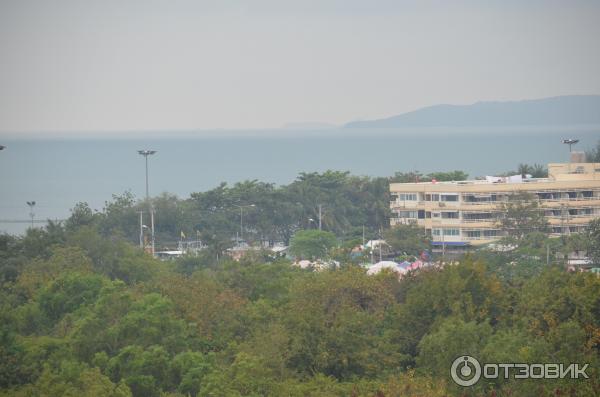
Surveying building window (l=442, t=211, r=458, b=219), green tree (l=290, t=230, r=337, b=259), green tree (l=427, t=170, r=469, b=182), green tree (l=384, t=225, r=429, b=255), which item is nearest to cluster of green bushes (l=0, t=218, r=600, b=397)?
green tree (l=290, t=230, r=337, b=259)

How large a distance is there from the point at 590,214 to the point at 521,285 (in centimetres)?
2246

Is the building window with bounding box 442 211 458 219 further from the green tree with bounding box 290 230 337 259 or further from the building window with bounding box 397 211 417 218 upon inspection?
the green tree with bounding box 290 230 337 259

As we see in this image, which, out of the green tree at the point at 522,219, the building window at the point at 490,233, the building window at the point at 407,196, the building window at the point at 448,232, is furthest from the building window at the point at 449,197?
the green tree at the point at 522,219

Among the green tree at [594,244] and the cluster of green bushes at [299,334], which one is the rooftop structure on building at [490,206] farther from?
the cluster of green bushes at [299,334]

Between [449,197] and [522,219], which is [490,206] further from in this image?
[522,219]

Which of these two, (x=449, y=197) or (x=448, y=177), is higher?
(x=448, y=177)

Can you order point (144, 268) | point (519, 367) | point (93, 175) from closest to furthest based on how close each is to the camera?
point (519, 367) < point (144, 268) < point (93, 175)

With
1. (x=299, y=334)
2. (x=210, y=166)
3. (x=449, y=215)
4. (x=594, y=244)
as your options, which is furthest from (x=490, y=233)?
(x=210, y=166)

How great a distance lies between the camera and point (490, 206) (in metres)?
45.7

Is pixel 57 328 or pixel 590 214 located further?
pixel 590 214

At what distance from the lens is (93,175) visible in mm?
146875

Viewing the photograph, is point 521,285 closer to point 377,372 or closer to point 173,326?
point 377,372

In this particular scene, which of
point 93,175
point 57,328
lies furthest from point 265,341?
point 93,175

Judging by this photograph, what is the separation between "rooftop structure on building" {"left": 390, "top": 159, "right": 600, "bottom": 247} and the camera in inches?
1789
